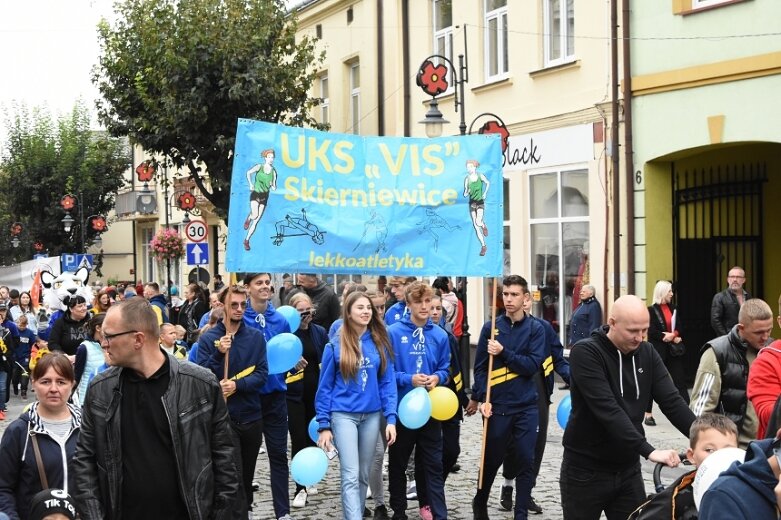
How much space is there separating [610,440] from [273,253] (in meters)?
3.61

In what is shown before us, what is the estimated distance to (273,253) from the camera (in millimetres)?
9047

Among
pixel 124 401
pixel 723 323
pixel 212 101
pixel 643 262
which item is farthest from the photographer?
pixel 212 101

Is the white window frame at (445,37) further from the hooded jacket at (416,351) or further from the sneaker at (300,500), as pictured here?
the hooded jacket at (416,351)

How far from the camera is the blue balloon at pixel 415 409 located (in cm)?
877

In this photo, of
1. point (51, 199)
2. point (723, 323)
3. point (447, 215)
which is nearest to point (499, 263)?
point (447, 215)

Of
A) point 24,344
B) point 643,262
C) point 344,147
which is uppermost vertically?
point 344,147

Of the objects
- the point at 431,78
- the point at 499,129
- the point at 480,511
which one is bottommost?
the point at 480,511

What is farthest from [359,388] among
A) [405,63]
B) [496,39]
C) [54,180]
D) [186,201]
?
[54,180]

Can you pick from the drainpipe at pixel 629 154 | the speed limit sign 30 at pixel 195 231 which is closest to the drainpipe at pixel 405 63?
the speed limit sign 30 at pixel 195 231

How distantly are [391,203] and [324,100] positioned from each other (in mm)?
20412

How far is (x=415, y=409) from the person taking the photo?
8773 mm

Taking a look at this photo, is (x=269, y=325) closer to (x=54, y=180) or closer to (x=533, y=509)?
(x=533, y=509)

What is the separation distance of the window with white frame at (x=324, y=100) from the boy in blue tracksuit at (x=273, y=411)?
20.1 metres

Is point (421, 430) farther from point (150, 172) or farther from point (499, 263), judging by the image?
point (150, 172)
